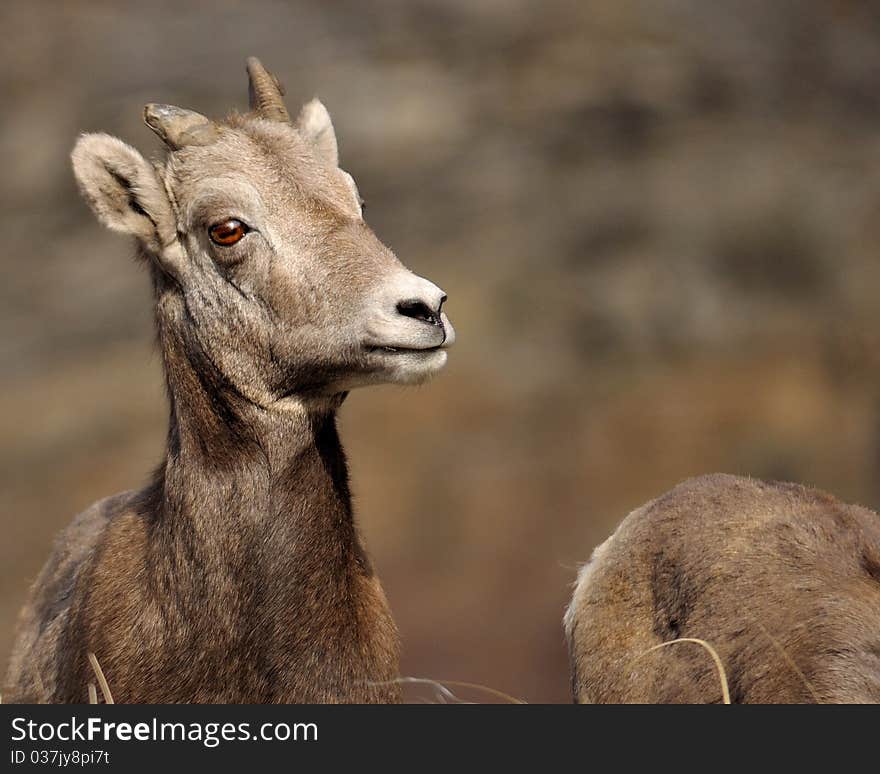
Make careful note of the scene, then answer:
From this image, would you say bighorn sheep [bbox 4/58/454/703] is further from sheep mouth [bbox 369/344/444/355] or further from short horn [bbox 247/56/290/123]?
short horn [bbox 247/56/290/123]

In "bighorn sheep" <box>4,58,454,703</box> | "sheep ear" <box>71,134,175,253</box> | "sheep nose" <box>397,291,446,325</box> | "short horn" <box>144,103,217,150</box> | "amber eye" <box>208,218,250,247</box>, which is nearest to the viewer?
"sheep nose" <box>397,291,446,325</box>

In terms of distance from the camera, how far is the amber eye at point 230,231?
5.84 meters

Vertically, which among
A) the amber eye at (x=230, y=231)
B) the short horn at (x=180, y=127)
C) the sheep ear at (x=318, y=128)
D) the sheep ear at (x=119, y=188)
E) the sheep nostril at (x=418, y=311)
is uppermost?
the sheep ear at (x=318, y=128)

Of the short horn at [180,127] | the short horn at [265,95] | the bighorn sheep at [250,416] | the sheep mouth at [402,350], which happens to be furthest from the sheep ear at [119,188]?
the sheep mouth at [402,350]

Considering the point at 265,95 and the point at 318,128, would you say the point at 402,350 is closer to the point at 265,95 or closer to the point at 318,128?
the point at 318,128

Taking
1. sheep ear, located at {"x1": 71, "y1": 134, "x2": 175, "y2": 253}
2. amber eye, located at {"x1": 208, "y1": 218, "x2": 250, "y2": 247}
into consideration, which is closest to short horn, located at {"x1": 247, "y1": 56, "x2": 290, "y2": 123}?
sheep ear, located at {"x1": 71, "y1": 134, "x2": 175, "y2": 253}

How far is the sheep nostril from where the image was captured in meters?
5.41

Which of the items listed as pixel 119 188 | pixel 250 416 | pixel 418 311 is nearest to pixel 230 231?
pixel 119 188

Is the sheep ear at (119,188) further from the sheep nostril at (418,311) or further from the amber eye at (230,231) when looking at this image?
the sheep nostril at (418,311)

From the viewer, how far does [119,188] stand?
20.1 feet

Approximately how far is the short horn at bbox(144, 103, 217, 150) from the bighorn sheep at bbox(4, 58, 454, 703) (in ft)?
0.03

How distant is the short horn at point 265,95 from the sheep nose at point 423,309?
1.73m
